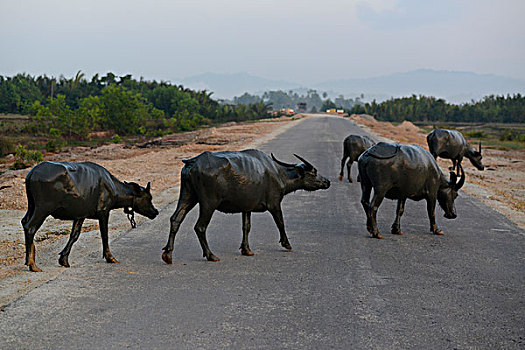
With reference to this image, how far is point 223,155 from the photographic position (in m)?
7.50

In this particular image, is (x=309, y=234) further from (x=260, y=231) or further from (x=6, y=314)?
(x=6, y=314)

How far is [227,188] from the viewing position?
731 cm

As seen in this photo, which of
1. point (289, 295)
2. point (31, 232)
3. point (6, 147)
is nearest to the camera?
point (289, 295)

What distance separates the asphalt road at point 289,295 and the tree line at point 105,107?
23.6 m

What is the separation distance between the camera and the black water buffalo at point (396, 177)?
8984mm

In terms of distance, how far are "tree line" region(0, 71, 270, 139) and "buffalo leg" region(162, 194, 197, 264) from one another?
23.6m

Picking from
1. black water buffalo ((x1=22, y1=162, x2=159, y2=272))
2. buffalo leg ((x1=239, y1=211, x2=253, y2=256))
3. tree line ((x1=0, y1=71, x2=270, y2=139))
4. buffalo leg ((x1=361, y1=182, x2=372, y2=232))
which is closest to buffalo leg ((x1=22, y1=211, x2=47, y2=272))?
black water buffalo ((x1=22, y1=162, x2=159, y2=272))

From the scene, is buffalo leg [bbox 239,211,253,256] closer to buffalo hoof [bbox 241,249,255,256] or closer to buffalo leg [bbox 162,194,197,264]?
buffalo hoof [bbox 241,249,255,256]

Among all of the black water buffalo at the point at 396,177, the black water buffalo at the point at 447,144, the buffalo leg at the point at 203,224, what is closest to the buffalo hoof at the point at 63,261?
the buffalo leg at the point at 203,224

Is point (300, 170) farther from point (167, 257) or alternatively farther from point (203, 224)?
point (167, 257)

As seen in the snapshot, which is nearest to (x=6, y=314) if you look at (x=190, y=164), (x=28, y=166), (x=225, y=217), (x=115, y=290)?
(x=115, y=290)

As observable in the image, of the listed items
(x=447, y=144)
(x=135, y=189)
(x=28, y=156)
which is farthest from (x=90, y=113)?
(x=135, y=189)

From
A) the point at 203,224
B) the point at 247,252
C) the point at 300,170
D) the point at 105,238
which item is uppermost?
the point at 300,170

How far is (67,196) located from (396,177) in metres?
5.13
